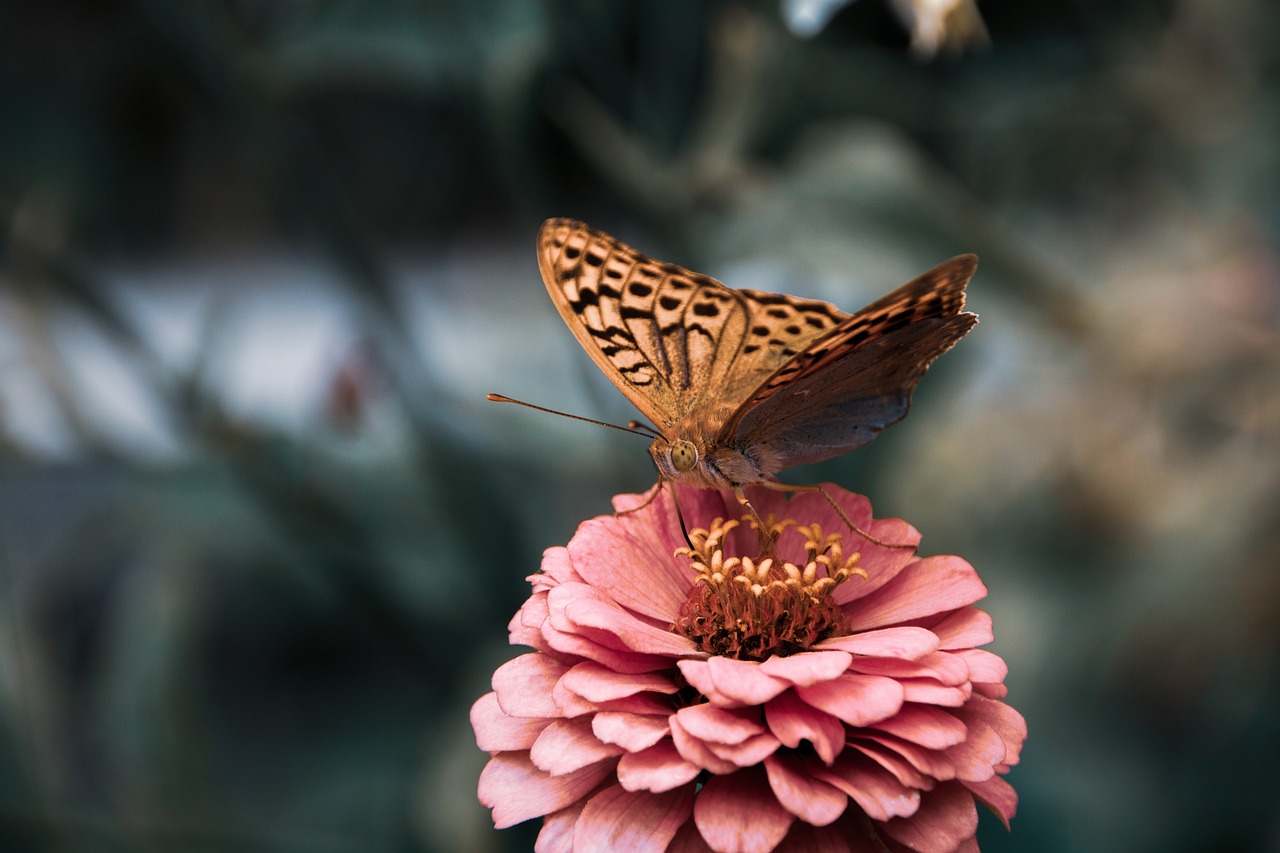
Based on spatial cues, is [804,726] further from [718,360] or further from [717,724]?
[718,360]

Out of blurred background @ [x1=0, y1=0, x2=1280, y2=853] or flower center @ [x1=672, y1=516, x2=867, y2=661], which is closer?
flower center @ [x1=672, y1=516, x2=867, y2=661]

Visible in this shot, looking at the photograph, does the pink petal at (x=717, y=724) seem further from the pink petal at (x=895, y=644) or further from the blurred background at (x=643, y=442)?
the blurred background at (x=643, y=442)

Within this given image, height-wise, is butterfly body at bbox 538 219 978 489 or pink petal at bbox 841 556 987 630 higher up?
butterfly body at bbox 538 219 978 489

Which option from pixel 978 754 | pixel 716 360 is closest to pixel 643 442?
pixel 716 360

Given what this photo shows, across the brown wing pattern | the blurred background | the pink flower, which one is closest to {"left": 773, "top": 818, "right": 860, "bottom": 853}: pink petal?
the pink flower

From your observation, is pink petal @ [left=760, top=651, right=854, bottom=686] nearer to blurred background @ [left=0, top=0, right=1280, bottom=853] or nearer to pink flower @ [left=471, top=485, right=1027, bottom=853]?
pink flower @ [left=471, top=485, right=1027, bottom=853]

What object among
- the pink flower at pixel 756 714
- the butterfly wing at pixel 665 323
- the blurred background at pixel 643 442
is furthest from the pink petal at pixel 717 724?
the blurred background at pixel 643 442

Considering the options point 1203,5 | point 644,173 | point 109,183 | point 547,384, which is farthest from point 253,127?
point 109,183
